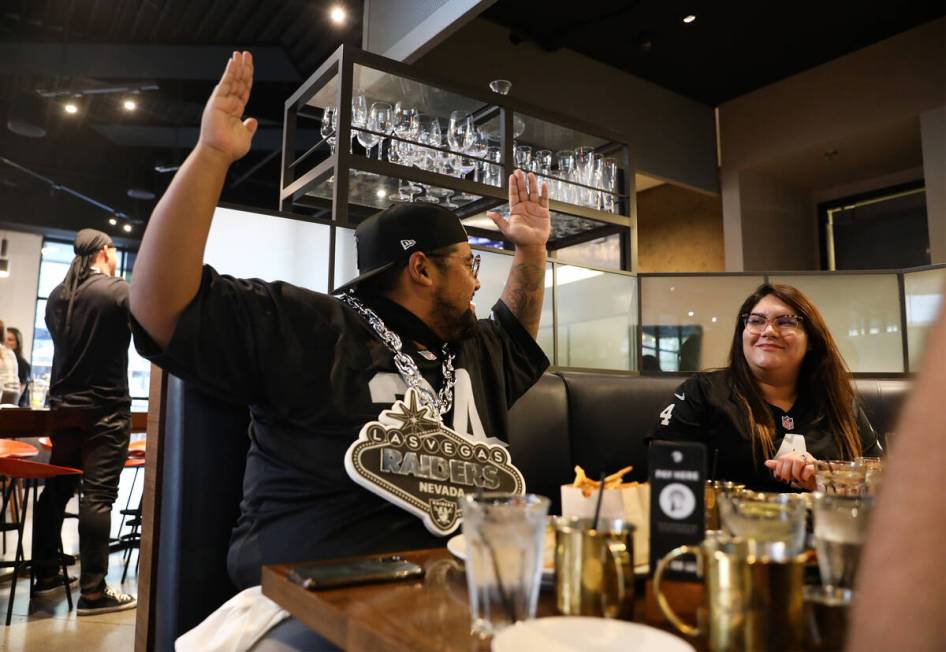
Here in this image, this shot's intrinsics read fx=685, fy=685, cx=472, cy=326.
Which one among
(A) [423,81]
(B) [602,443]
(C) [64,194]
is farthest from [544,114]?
(C) [64,194]

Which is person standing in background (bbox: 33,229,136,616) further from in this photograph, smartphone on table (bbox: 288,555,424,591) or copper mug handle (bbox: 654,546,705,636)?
copper mug handle (bbox: 654,546,705,636)

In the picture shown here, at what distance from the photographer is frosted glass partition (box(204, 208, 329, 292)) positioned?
7.75 ft

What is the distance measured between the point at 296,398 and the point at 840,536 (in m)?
0.98

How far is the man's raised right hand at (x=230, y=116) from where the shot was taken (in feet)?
4.05

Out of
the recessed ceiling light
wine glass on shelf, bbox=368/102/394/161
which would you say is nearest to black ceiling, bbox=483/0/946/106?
the recessed ceiling light

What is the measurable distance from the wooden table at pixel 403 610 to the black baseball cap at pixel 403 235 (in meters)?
0.88

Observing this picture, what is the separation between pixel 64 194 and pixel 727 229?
802 centimetres

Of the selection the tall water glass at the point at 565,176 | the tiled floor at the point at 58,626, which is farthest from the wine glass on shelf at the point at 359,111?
the tiled floor at the point at 58,626

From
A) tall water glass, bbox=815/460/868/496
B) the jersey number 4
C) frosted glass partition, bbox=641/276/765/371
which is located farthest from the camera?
frosted glass partition, bbox=641/276/765/371

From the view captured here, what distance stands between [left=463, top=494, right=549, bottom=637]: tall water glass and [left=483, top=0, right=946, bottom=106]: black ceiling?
16.0 ft

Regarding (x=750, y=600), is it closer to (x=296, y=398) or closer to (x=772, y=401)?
(x=296, y=398)

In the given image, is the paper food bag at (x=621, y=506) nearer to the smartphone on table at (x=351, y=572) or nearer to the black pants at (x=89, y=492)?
the smartphone on table at (x=351, y=572)

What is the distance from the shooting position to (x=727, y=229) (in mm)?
6527

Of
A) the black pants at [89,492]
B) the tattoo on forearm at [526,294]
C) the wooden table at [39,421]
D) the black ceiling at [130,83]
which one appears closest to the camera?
the tattoo on forearm at [526,294]
